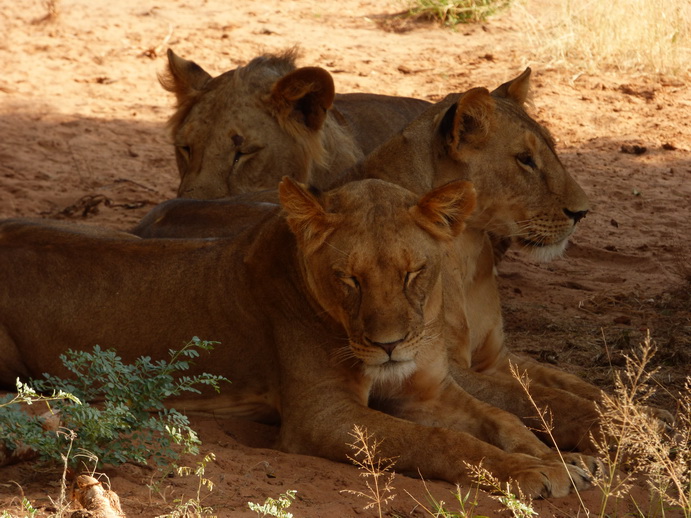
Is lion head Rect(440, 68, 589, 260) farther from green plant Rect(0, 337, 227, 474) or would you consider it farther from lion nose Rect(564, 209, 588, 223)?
green plant Rect(0, 337, 227, 474)

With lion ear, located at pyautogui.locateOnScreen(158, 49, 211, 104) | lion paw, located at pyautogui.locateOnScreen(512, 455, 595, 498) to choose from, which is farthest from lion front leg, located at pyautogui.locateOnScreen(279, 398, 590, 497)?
lion ear, located at pyautogui.locateOnScreen(158, 49, 211, 104)

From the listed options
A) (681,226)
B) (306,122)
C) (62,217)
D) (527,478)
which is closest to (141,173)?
(62,217)

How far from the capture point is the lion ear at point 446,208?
4.04m

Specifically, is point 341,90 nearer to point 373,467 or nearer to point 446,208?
point 446,208

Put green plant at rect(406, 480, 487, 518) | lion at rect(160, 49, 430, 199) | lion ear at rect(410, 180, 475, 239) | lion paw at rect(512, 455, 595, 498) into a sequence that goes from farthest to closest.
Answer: lion at rect(160, 49, 430, 199), lion ear at rect(410, 180, 475, 239), lion paw at rect(512, 455, 595, 498), green plant at rect(406, 480, 487, 518)

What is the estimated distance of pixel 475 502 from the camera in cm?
357

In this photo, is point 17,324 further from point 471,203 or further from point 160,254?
point 471,203

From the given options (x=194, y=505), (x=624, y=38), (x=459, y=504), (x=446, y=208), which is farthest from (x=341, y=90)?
(x=194, y=505)

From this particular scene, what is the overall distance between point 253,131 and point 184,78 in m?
0.63

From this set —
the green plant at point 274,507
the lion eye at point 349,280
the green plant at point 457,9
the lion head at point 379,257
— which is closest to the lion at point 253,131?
the lion head at point 379,257

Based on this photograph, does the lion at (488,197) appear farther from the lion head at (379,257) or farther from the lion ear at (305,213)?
the lion ear at (305,213)

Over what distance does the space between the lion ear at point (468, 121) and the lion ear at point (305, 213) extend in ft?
3.09

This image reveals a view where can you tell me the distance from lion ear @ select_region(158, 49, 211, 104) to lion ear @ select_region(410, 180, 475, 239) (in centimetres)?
283

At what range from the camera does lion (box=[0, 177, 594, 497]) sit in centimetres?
394
